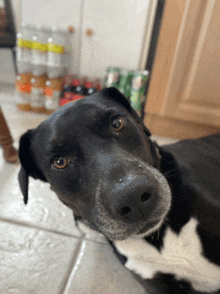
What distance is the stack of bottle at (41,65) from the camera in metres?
2.93

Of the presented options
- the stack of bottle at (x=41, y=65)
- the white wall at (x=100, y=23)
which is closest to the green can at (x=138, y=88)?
the white wall at (x=100, y=23)

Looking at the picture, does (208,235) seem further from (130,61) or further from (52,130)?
(130,61)

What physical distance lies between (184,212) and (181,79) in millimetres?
1713

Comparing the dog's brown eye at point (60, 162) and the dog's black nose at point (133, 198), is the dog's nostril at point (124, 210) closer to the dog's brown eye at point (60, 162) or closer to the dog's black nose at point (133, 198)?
the dog's black nose at point (133, 198)

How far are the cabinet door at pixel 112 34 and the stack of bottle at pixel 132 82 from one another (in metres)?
0.33

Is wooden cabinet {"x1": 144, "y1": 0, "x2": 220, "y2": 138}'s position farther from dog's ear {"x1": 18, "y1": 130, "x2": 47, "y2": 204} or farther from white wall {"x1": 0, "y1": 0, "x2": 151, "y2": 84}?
dog's ear {"x1": 18, "y1": 130, "x2": 47, "y2": 204}

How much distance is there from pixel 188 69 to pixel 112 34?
4.70 ft

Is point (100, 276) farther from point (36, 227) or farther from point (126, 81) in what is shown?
point (126, 81)

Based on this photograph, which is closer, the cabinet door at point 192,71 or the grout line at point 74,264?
the grout line at point 74,264

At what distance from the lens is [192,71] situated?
2.23 m

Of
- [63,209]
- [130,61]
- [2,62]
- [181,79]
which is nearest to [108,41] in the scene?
[130,61]

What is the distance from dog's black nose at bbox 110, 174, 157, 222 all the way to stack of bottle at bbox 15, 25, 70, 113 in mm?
2596

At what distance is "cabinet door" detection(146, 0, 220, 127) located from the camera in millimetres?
2072

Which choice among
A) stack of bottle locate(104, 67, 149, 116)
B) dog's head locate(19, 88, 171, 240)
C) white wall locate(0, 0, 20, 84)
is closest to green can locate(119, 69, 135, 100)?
stack of bottle locate(104, 67, 149, 116)
